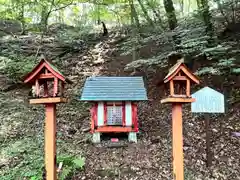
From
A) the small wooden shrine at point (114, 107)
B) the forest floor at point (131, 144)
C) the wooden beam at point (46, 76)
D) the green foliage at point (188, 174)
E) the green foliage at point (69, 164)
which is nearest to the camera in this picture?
the wooden beam at point (46, 76)

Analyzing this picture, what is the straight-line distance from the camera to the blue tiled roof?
8133 mm

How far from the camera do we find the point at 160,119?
9.19 m

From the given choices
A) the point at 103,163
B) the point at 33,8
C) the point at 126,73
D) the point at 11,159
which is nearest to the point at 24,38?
the point at 33,8

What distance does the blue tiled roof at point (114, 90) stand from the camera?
26.7 feet

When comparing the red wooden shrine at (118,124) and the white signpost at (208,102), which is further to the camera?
the red wooden shrine at (118,124)

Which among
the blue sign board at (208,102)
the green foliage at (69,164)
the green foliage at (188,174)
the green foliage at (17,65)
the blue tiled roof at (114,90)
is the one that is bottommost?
the green foliage at (188,174)

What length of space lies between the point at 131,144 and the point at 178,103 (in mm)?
2947

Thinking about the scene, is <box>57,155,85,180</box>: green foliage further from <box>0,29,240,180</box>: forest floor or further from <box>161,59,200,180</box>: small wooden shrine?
<box>161,59,200,180</box>: small wooden shrine

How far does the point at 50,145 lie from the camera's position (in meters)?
5.26

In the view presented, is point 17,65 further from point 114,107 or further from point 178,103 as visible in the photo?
point 178,103

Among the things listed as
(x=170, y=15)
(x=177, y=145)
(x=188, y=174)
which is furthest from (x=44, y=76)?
(x=170, y=15)

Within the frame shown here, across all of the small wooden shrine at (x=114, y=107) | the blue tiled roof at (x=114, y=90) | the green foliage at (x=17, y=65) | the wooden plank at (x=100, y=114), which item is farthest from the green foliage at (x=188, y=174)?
the green foliage at (x=17, y=65)

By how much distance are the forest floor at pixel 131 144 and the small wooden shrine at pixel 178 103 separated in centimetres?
136

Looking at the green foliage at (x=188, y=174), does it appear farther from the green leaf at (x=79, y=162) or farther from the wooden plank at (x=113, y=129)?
the green leaf at (x=79, y=162)
